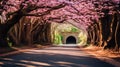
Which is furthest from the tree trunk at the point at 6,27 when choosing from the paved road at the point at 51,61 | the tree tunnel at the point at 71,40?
the tree tunnel at the point at 71,40

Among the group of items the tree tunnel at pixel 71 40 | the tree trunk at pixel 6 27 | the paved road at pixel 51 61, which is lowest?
the tree tunnel at pixel 71 40

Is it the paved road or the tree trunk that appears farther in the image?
the tree trunk

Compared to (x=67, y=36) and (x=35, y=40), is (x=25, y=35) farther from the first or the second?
(x=67, y=36)

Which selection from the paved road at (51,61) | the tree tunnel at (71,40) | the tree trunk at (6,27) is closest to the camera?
the paved road at (51,61)

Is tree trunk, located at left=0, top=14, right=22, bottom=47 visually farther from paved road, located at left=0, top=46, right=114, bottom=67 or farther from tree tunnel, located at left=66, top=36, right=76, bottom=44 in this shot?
tree tunnel, located at left=66, top=36, right=76, bottom=44

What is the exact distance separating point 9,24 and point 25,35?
1592 centimetres

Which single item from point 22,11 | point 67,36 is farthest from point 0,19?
point 67,36

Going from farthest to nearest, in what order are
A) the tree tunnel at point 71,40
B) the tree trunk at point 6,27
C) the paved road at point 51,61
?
the tree tunnel at point 71,40, the tree trunk at point 6,27, the paved road at point 51,61

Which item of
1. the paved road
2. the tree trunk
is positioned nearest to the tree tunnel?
the tree trunk

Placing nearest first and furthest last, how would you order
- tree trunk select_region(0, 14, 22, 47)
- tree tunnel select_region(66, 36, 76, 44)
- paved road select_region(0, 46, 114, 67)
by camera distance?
paved road select_region(0, 46, 114, 67)
tree trunk select_region(0, 14, 22, 47)
tree tunnel select_region(66, 36, 76, 44)

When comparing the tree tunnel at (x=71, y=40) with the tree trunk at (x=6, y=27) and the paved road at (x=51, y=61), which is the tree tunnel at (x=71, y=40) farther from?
the paved road at (x=51, y=61)

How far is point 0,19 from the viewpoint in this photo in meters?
32.4

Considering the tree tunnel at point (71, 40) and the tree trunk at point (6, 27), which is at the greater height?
the tree trunk at point (6, 27)

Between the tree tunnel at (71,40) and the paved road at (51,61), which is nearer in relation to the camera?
the paved road at (51,61)
